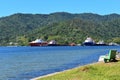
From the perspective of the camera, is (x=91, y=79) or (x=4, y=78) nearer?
(x=91, y=79)

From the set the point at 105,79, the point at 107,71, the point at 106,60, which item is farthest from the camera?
the point at 106,60

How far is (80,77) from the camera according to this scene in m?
26.5

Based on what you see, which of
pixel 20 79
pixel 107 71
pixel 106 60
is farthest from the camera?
pixel 106 60

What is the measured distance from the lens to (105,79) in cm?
2461

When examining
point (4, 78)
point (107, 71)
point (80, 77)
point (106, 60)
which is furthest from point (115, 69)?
point (4, 78)

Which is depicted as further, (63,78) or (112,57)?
(112,57)

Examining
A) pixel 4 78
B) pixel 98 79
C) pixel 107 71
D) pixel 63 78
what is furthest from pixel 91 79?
pixel 4 78

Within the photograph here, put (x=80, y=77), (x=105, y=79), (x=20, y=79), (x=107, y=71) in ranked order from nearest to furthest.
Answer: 1. (x=105, y=79)
2. (x=80, y=77)
3. (x=107, y=71)
4. (x=20, y=79)

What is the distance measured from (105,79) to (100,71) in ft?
17.8

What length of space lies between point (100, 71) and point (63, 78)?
14.3ft

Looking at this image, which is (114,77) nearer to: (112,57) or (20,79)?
(20,79)

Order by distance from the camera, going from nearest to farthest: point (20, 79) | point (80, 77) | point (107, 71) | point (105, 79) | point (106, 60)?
1. point (105, 79)
2. point (80, 77)
3. point (107, 71)
4. point (20, 79)
5. point (106, 60)

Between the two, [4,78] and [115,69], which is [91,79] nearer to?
[115,69]

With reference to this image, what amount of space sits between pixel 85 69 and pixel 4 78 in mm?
10643
